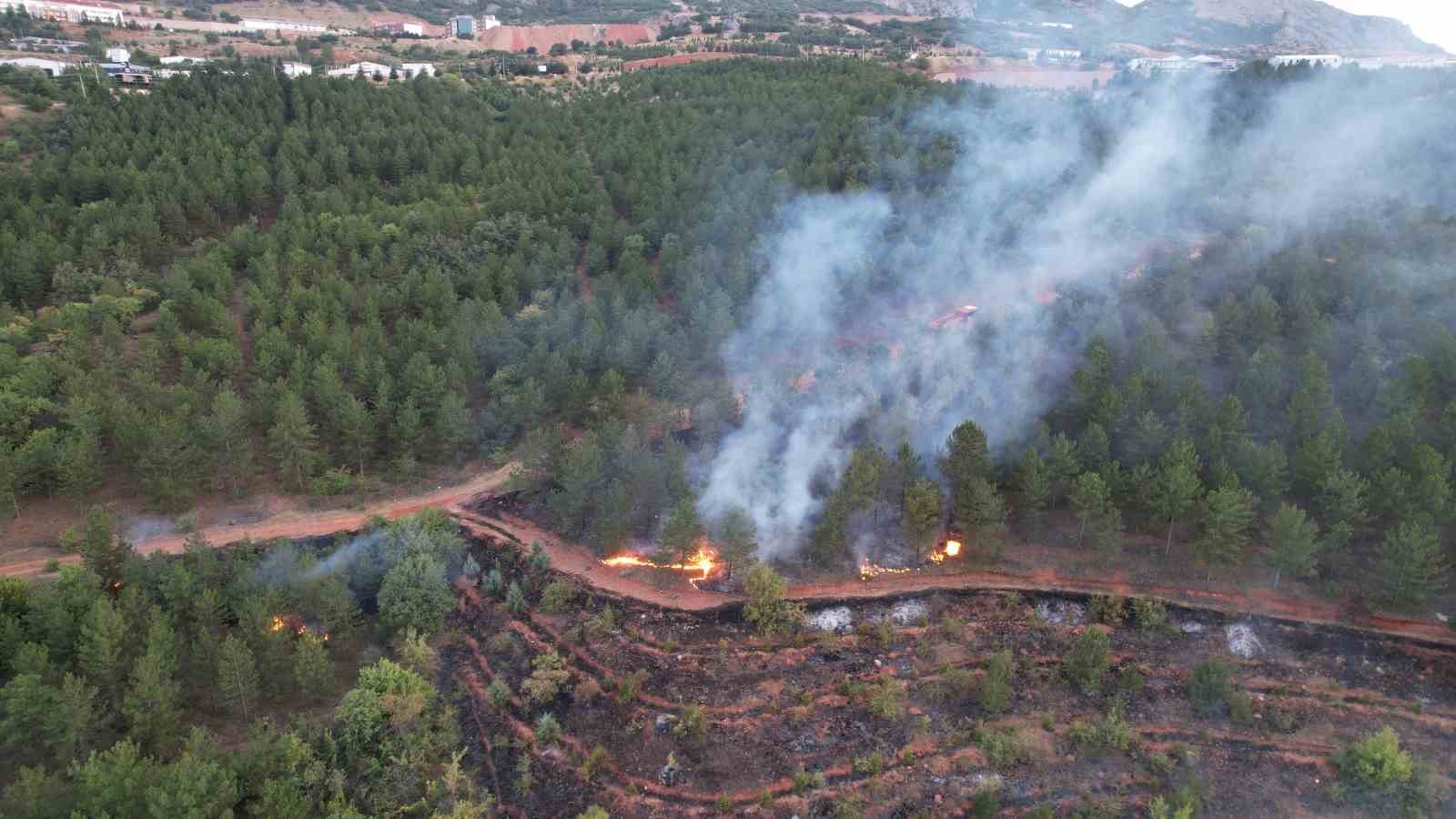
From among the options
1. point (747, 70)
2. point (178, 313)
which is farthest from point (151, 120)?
point (747, 70)

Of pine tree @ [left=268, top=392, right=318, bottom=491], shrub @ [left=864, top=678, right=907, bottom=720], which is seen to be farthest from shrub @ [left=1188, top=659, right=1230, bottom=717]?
pine tree @ [left=268, top=392, right=318, bottom=491]

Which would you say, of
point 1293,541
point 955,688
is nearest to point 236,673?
point 955,688

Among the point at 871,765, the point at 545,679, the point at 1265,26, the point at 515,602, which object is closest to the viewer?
the point at 871,765

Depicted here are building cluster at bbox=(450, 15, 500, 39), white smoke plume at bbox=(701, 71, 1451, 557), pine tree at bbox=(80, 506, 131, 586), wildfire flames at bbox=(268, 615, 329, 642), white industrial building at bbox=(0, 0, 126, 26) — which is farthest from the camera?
building cluster at bbox=(450, 15, 500, 39)

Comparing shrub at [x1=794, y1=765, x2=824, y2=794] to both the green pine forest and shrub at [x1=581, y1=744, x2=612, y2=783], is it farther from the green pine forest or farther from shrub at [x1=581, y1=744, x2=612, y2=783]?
the green pine forest

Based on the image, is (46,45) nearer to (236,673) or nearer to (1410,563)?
(236,673)

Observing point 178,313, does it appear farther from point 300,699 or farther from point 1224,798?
point 1224,798
